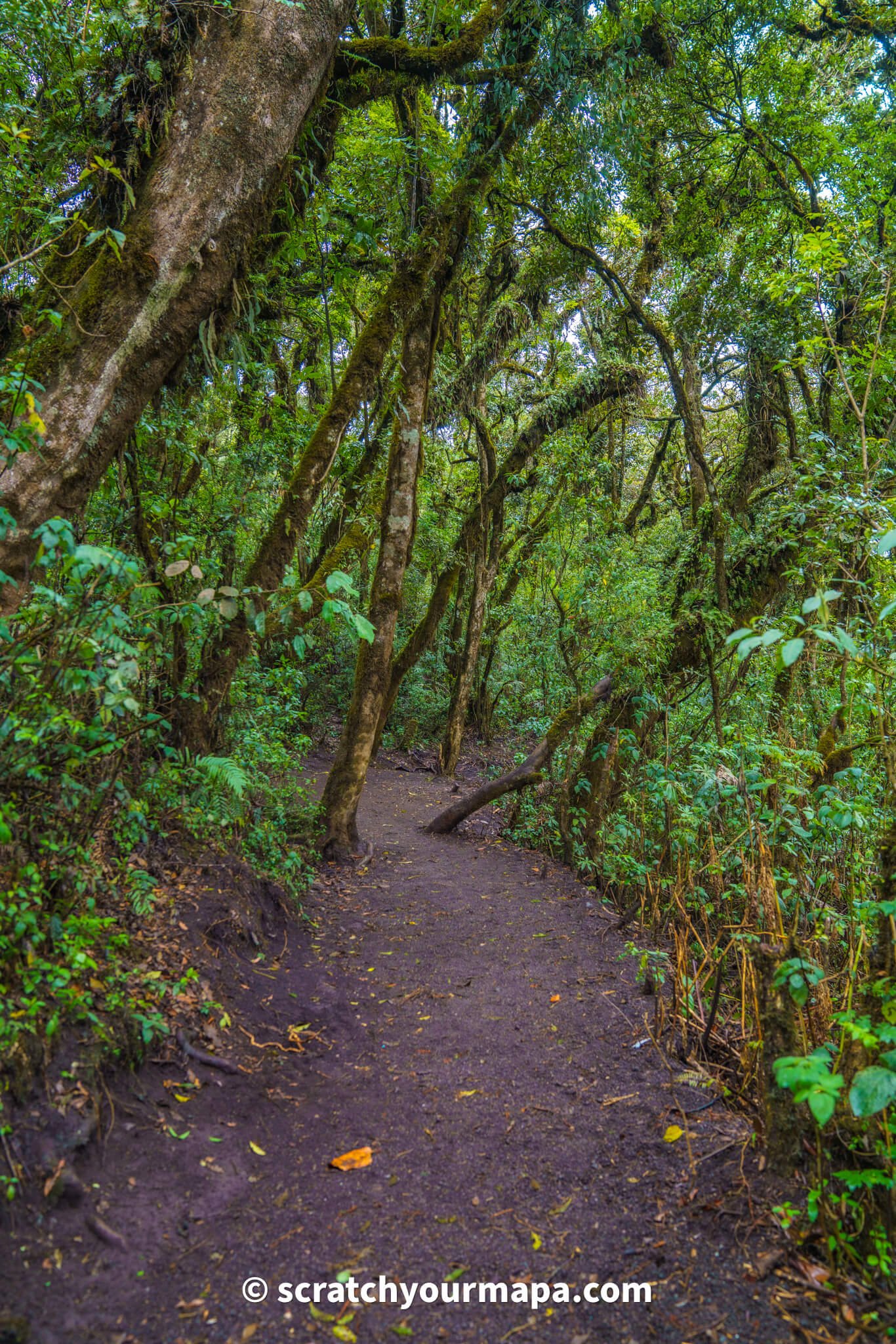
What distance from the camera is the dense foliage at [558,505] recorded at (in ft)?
9.29

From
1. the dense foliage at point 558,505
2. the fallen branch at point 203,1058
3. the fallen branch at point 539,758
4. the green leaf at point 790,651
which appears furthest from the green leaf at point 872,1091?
the fallen branch at point 539,758

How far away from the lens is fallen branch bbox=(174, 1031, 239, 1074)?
3322mm

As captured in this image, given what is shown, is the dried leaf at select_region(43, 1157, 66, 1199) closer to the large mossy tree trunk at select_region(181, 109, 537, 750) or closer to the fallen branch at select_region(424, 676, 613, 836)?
the large mossy tree trunk at select_region(181, 109, 537, 750)

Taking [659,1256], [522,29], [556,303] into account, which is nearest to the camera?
[659,1256]

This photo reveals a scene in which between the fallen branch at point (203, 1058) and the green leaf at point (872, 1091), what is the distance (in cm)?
281

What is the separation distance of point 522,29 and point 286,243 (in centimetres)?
451


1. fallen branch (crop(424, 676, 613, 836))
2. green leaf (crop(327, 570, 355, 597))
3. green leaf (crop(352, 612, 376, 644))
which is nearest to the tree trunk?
fallen branch (crop(424, 676, 613, 836))

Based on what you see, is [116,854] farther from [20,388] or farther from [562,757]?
[562,757]

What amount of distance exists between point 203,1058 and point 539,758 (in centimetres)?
628

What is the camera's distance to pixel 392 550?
25.7ft

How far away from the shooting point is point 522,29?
718 centimetres

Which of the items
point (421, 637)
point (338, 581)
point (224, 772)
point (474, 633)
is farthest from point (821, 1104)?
point (474, 633)

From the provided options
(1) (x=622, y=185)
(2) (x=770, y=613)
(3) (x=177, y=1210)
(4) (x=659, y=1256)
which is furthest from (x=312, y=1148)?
(1) (x=622, y=185)

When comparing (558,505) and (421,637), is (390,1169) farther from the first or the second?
(558,505)
